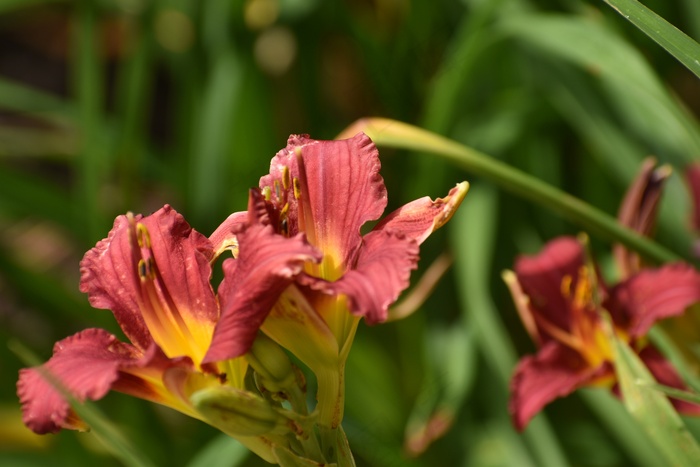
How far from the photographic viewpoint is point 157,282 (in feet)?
1.77

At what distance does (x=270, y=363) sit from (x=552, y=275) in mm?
317

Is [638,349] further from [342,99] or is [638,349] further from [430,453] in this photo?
[342,99]

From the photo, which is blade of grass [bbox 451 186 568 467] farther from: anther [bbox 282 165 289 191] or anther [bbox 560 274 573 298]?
anther [bbox 282 165 289 191]

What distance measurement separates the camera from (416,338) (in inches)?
51.7

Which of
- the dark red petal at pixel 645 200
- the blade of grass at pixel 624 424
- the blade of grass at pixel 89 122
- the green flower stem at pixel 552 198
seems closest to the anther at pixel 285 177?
the green flower stem at pixel 552 198

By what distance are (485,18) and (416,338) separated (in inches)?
18.5

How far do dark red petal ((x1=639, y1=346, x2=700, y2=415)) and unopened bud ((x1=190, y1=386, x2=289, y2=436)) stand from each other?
304mm

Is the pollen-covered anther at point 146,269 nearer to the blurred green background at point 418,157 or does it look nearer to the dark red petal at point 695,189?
the blurred green background at point 418,157

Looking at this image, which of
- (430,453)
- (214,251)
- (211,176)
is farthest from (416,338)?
(214,251)

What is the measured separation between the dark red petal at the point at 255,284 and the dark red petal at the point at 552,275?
12.2 inches

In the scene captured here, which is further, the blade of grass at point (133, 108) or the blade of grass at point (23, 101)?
the blade of grass at point (23, 101)

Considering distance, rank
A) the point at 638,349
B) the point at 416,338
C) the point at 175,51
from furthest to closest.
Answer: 1. the point at 175,51
2. the point at 416,338
3. the point at 638,349

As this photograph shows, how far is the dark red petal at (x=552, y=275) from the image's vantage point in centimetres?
73

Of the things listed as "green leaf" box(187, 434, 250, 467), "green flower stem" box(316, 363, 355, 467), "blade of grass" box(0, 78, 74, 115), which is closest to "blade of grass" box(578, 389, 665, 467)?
"green leaf" box(187, 434, 250, 467)
